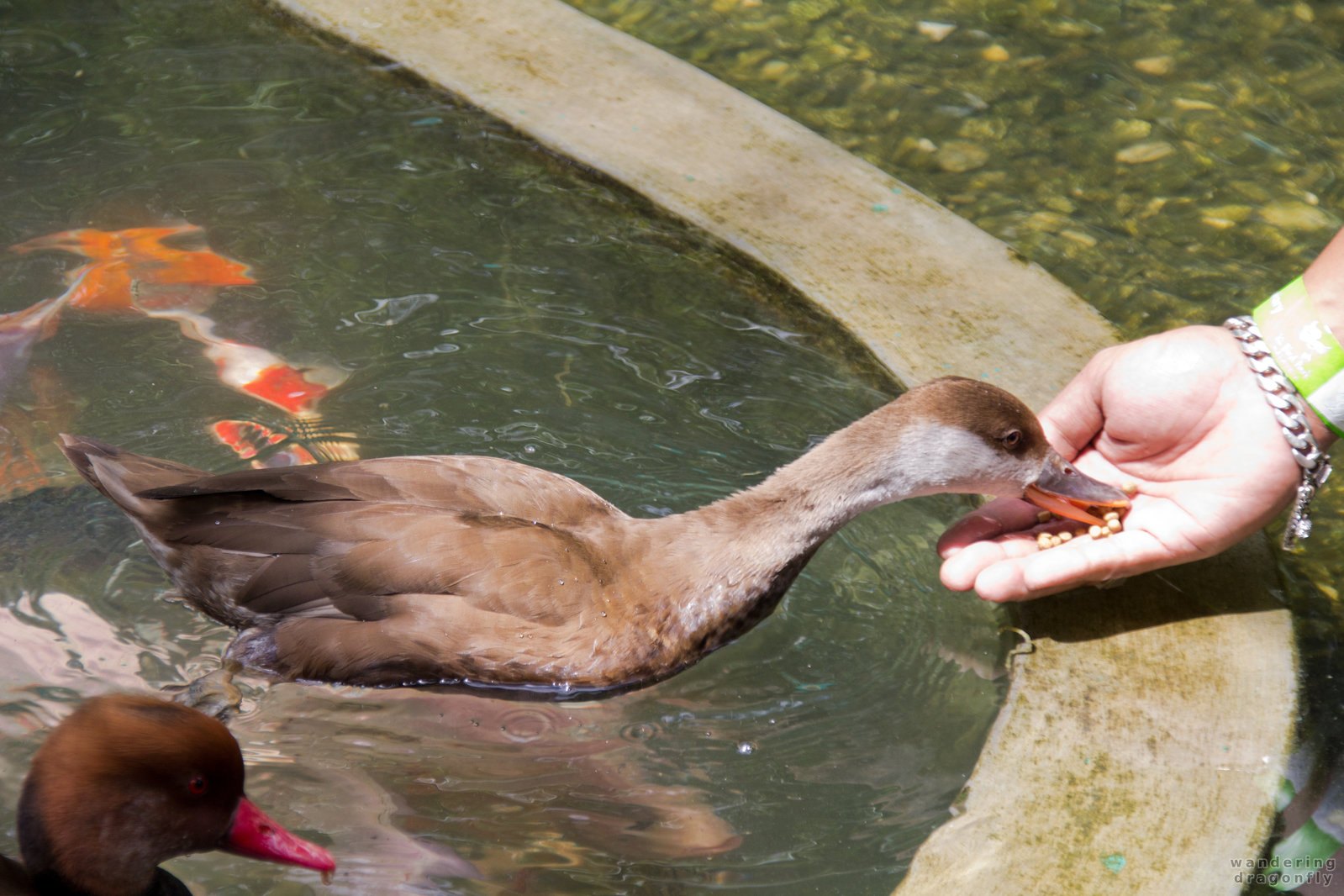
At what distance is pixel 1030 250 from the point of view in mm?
5664

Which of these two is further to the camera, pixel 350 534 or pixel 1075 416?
pixel 1075 416

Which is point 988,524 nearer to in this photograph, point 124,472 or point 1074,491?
point 1074,491

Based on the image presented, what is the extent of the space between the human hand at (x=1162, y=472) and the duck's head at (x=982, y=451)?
0.16 meters

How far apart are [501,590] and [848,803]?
113 cm

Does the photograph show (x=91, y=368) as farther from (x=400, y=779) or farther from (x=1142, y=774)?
(x=1142, y=774)

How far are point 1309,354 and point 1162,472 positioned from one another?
0.54m

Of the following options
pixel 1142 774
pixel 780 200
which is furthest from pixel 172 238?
pixel 1142 774

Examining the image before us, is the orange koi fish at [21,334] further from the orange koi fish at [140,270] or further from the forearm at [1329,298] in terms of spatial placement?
the forearm at [1329,298]

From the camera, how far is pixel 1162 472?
3.74 m

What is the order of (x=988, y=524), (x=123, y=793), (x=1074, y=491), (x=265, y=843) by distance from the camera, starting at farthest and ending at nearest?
(x=988, y=524)
(x=1074, y=491)
(x=265, y=843)
(x=123, y=793)

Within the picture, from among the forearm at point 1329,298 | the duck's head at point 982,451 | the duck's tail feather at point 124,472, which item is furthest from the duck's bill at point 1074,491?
the duck's tail feather at point 124,472

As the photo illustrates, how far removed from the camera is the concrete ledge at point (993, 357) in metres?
3.00

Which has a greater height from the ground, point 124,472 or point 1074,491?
point 1074,491

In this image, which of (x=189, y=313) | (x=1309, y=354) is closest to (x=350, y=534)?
(x=189, y=313)
